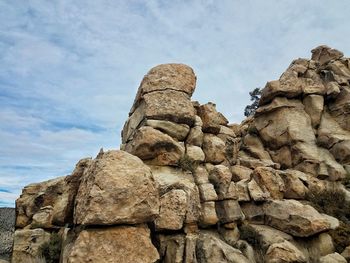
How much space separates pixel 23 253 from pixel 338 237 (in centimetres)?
2263

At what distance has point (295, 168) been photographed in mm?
32531

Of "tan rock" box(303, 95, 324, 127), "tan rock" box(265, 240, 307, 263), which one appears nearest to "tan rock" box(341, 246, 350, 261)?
"tan rock" box(265, 240, 307, 263)

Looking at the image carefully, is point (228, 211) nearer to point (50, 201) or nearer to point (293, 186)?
point (293, 186)

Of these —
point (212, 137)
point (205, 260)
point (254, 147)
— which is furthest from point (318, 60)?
point (205, 260)

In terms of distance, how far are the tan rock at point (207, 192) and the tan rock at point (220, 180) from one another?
0.94 meters

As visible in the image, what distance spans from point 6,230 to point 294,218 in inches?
933

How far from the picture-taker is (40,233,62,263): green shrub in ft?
64.1

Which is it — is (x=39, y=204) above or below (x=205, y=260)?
above

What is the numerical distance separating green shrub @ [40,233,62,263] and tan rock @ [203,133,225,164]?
13.9 m

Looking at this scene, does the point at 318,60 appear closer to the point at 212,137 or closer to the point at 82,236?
the point at 212,137

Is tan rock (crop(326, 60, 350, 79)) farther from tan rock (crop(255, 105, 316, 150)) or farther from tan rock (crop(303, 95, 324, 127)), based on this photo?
tan rock (crop(255, 105, 316, 150))

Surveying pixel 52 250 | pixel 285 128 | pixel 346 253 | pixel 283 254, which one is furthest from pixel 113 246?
pixel 285 128

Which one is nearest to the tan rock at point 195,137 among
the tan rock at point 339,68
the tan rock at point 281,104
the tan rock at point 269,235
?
the tan rock at point 269,235

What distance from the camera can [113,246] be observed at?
50.6 ft
